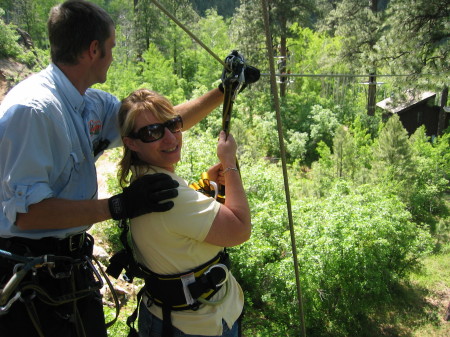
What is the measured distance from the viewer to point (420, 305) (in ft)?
34.8

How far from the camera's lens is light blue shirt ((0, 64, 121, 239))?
5.16 ft

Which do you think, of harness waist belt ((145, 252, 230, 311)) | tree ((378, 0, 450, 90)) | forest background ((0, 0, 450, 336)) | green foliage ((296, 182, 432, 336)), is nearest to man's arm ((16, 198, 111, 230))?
harness waist belt ((145, 252, 230, 311))

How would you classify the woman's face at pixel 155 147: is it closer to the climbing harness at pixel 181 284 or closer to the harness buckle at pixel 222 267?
the climbing harness at pixel 181 284

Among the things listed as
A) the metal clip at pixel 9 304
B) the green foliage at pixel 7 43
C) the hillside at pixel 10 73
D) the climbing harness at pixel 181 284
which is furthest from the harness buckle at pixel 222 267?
the green foliage at pixel 7 43

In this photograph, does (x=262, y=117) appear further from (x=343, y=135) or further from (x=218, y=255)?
(x=218, y=255)

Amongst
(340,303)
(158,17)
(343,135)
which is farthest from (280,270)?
(158,17)

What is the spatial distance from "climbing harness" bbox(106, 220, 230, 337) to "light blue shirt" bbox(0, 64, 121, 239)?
1.04 ft

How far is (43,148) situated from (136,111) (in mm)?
436

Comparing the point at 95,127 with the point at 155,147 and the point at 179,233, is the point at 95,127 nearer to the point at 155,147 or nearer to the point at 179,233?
the point at 155,147

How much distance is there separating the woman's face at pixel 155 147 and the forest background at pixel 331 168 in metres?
0.98

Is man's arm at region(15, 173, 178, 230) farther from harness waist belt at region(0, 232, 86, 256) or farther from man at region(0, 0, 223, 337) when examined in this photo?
harness waist belt at region(0, 232, 86, 256)

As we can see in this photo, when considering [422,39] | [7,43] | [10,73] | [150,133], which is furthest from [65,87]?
[7,43]

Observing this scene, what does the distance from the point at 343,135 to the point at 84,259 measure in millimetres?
13230

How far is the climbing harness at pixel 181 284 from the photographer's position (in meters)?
1.83
